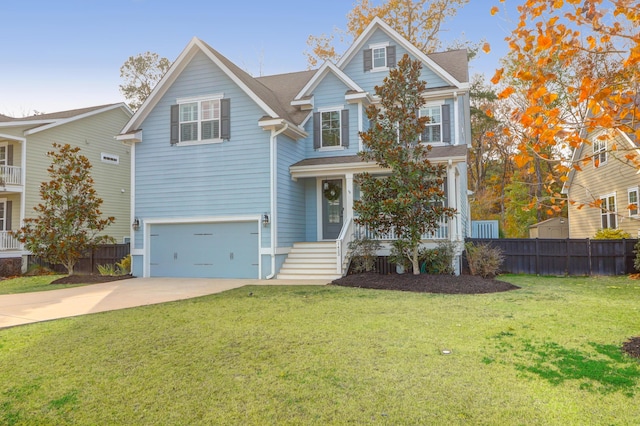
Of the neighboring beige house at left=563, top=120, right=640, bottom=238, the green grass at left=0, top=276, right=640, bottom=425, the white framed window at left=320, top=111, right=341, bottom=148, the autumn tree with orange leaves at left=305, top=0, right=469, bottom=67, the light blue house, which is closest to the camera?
the green grass at left=0, top=276, right=640, bottom=425

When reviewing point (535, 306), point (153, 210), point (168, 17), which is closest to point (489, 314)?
point (535, 306)

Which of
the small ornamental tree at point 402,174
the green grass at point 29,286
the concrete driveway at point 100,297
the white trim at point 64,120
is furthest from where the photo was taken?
the white trim at point 64,120

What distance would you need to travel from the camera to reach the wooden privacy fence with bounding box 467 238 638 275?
12883 mm

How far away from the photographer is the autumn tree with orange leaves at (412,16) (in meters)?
23.8

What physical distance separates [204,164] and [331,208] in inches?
178

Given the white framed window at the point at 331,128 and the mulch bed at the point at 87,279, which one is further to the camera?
the white framed window at the point at 331,128

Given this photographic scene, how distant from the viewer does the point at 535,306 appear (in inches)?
286

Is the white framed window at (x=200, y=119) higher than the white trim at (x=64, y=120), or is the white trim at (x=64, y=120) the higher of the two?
the white trim at (x=64, y=120)

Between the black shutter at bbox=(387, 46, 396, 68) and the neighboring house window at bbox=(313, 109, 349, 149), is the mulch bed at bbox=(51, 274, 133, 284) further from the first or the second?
the black shutter at bbox=(387, 46, 396, 68)

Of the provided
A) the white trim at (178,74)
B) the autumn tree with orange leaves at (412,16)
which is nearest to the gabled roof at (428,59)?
the white trim at (178,74)

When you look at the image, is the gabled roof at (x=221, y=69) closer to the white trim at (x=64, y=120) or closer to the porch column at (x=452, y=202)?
the porch column at (x=452, y=202)

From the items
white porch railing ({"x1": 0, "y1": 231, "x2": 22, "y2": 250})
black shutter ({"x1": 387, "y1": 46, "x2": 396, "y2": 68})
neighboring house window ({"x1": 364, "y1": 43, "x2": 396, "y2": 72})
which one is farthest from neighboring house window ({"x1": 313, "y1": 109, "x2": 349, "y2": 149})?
white porch railing ({"x1": 0, "y1": 231, "x2": 22, "y2": 250})

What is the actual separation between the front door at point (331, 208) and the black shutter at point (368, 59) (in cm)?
437

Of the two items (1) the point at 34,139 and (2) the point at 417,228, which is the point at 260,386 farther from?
(1) the point at 34,139
